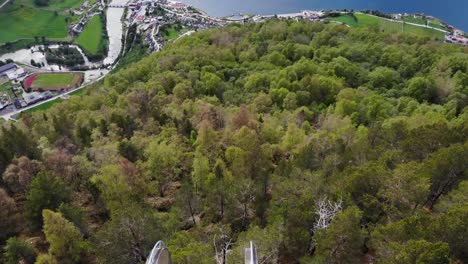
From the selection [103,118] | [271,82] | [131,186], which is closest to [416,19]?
[271,82]

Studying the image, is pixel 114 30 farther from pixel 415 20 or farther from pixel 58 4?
pixel 415 20

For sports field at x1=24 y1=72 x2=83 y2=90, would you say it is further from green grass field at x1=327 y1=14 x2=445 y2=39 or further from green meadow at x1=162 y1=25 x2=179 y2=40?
green grass field at x1=327 y1=14 x2=445 y2=39

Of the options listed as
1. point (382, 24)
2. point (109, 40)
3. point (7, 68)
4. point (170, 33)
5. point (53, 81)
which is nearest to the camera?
point (53, 81)

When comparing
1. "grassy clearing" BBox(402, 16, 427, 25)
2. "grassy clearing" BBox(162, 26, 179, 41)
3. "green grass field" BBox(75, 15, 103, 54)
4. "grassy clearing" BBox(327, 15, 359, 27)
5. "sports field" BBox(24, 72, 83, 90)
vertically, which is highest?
"grassy clearing" BBox(402, 16, 427, 25)

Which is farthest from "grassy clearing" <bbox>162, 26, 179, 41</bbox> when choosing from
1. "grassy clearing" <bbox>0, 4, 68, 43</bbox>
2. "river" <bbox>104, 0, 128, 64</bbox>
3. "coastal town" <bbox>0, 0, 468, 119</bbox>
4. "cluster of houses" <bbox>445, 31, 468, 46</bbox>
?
"cluster of houses" <bbox>445, 31, 468, 46</bbox>

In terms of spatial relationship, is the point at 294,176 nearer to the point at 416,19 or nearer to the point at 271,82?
the point at 271,82

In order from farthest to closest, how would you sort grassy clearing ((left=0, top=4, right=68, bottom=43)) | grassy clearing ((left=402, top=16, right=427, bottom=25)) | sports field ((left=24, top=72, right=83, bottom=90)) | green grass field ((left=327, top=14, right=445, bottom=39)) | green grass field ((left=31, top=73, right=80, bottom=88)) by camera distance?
grassy clearing ((left=0, top=4, right=68, bottom=43))
grassy clearing ((left=402, top=16, right=427, bottom=25))
green grass field ((left=327, top=14, right=445, bottom=39))
green grass field ((left=31, top=73, right=80, bottom=88))
sports field ((left=24, top=72, right=83, bottom=90))

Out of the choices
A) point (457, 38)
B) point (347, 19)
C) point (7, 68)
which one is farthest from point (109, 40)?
point (457, 38)

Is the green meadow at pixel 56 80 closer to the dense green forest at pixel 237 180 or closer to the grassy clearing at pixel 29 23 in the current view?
the grassy clearing at pixel 29 23
